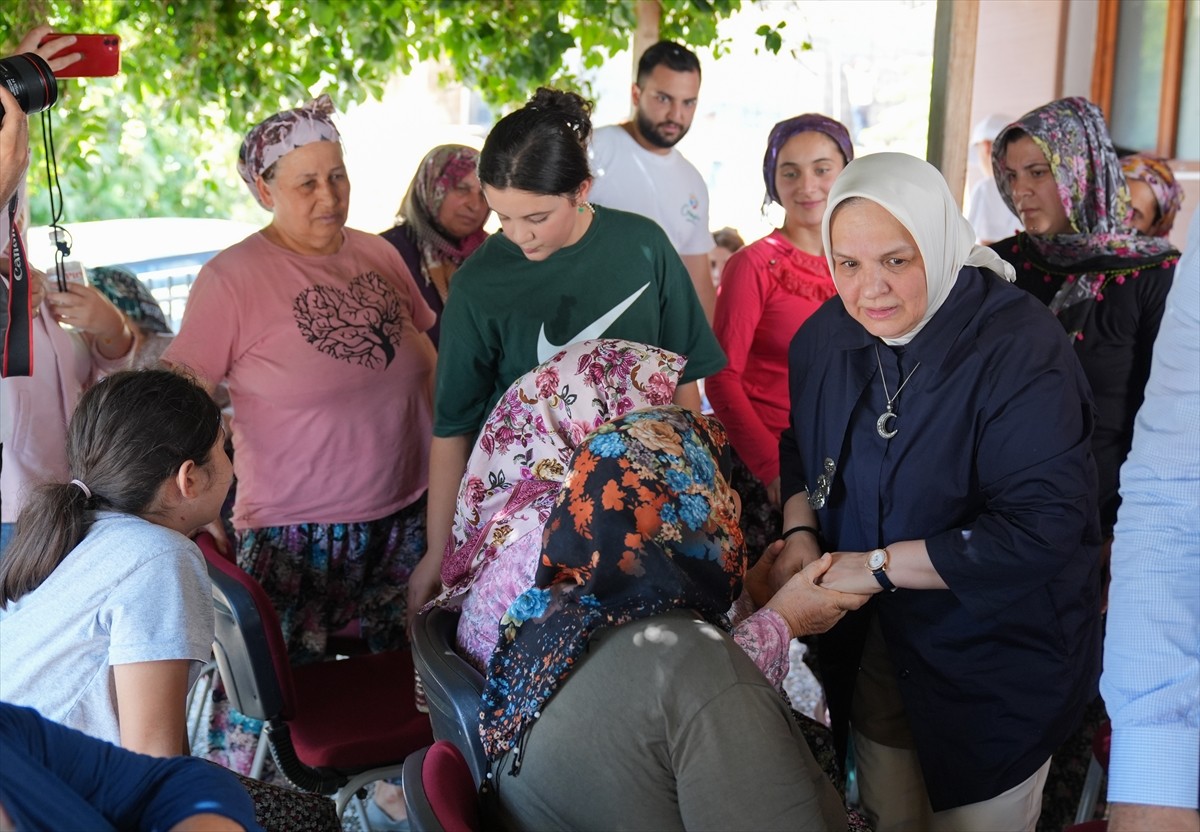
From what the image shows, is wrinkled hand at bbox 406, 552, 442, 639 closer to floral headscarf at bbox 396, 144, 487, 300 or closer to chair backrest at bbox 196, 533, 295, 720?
chair backrest at bbox 196, 533, 295, 720

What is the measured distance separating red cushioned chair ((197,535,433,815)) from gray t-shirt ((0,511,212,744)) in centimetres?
50

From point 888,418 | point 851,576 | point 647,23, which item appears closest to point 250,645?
point 851,576

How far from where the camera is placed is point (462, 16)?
14.1 ft

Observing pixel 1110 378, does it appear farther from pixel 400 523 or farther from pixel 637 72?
pixel 637 72

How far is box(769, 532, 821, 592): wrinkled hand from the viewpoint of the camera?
6.45 feet

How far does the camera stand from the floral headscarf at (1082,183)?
2688 mm

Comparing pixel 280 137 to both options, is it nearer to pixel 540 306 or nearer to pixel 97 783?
pixel 540 306

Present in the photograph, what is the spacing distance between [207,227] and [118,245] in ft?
1.67

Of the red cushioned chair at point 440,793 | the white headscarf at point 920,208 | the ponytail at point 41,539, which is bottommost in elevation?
the red cushioned chair at point 440,793

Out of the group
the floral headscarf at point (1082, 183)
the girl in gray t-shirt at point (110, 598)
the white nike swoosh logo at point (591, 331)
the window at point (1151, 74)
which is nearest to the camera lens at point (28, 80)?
the girl in gray t-shirt at point (110, 598)

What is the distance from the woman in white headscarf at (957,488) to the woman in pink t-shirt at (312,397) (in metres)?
1.18

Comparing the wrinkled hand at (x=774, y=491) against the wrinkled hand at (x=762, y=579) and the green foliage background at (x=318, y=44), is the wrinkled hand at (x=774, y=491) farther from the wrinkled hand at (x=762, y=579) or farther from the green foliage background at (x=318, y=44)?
the green foliage background at (x=318, y=44)

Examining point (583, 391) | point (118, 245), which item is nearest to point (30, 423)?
point (583, 391)

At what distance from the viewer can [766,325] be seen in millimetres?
2842
